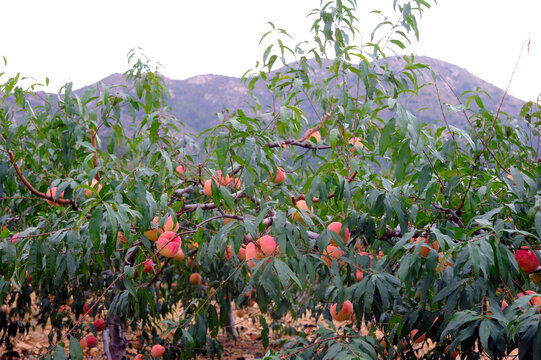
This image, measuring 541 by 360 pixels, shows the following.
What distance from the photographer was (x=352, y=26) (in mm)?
2445

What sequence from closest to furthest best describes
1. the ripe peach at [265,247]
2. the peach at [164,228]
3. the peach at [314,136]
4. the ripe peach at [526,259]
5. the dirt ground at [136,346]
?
the ripe peach at [526,259] < the ripe peach at [265,247] < the peach at [164,228] < the peach at [314,136] < the dirt ground at [136,346]

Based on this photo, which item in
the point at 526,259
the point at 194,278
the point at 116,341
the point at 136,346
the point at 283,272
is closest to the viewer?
the point at 283,272

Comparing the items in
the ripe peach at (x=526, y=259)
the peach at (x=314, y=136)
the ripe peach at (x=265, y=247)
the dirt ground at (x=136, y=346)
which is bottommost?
the dirt ground at (x=136, y=346)

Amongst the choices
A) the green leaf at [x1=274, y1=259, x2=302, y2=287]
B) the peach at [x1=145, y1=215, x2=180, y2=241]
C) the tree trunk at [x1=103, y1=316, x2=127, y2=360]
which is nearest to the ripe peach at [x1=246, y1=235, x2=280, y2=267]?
the green leaf at [x1=274, y1=259, x2=302, y2=287]

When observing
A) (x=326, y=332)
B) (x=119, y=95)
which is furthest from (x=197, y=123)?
(x=326, y=332)

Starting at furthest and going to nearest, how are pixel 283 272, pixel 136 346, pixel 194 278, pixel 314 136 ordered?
1. pixel 136 346
2. pixel 194 278
3. pixel 314 136
4. pixel 283 272

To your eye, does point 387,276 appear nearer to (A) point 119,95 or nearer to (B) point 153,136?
(B) point 153,136

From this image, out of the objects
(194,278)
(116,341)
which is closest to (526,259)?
(116,341)

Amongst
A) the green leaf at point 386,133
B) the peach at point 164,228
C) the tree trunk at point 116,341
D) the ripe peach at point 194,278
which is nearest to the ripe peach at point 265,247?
the peach at point 164,228

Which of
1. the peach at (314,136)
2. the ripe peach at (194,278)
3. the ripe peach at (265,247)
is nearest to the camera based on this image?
the ripe peach at (265,247)

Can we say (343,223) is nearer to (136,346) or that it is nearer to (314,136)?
(314,136)

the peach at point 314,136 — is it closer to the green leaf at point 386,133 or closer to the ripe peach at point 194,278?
the green leaf at point 386,133

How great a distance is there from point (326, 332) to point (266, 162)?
0.65m

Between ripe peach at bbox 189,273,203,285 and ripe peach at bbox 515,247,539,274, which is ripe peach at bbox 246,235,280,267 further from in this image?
ripe peach at bbox 189,273,203,285
